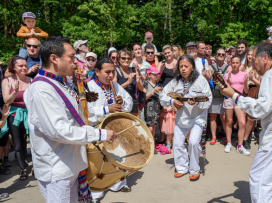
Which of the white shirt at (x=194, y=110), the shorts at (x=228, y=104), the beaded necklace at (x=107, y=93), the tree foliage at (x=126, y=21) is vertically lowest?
the shorts at (x=228, y=104)

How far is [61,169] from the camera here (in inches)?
88.4

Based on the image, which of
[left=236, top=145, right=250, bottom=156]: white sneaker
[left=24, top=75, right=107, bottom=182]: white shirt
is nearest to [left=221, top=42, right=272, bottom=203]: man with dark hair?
[left=24, top=75, right=107, bottom=182]: white shirt

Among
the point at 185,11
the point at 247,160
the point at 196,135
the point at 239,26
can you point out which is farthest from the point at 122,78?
the point at 185,11

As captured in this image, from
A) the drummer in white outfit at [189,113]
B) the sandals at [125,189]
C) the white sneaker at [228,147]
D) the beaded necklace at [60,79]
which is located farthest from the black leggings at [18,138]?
the white sneaker at [228,147]

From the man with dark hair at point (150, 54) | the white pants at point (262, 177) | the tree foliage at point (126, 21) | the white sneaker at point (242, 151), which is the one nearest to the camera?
the white pants at point (262, 177)

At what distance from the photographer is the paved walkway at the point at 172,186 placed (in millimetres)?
3971

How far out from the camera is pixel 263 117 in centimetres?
289

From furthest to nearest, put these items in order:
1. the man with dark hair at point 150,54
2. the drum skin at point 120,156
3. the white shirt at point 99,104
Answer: the man with dark hair at point 150,54 < the white shirt at point 99,104 < the drum skin at point 120,156

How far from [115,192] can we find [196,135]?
5.49 ft

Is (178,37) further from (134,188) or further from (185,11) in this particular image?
(134,188)

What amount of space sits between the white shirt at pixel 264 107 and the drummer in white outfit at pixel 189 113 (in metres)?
1.62

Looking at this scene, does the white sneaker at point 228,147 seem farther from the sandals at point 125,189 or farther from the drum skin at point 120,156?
the drum skin at point 120,156

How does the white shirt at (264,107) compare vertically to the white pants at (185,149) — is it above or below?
above

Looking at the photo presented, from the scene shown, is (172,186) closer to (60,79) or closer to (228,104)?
(228,104)
